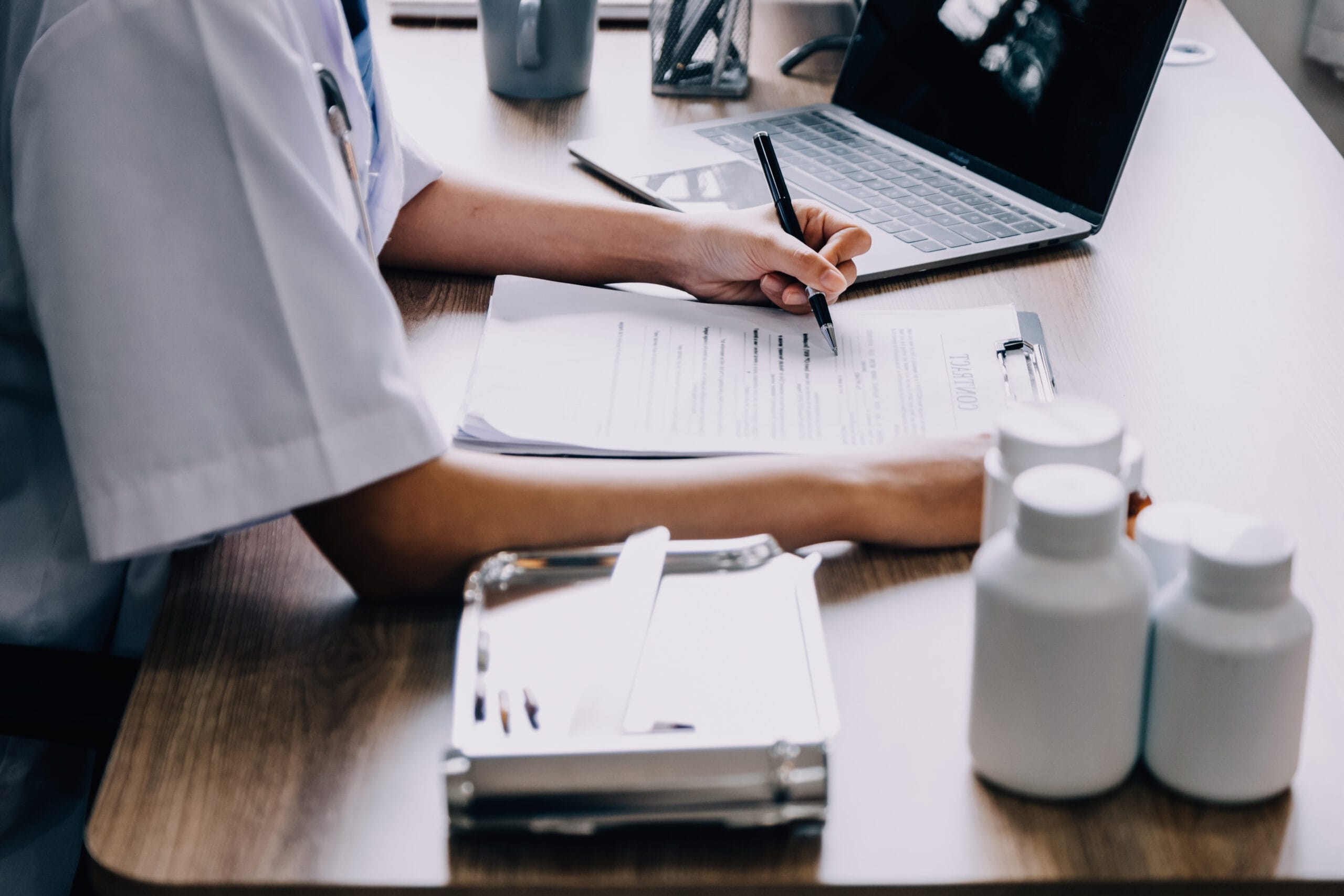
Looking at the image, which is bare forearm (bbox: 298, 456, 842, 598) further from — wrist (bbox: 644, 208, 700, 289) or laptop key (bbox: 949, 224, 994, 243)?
laptop key (bbox: 949, 224, 994, 243)

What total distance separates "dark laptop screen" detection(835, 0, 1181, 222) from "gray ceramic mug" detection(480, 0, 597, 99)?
309mm

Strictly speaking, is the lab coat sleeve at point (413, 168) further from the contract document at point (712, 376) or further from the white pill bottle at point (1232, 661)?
the white pill bottle at point (1232, 661)

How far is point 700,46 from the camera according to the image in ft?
4.67

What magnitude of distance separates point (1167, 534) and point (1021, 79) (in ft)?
2.52

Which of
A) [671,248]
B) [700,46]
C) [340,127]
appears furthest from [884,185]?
[340,127]

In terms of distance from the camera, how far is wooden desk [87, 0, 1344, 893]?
481mm

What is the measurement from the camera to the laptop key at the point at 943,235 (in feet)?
3.43

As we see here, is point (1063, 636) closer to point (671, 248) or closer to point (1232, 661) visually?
point (1232, 661)

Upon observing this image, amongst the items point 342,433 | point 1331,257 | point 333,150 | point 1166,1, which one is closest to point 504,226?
point 333,150

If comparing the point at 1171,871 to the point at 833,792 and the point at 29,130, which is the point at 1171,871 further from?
the point at 29,130

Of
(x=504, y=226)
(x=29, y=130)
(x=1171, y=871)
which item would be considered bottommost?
(x=504, y=226)

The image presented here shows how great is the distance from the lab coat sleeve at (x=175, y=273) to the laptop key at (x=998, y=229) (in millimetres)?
652

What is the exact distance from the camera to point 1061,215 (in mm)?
1088

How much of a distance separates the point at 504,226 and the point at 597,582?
0.50 m
